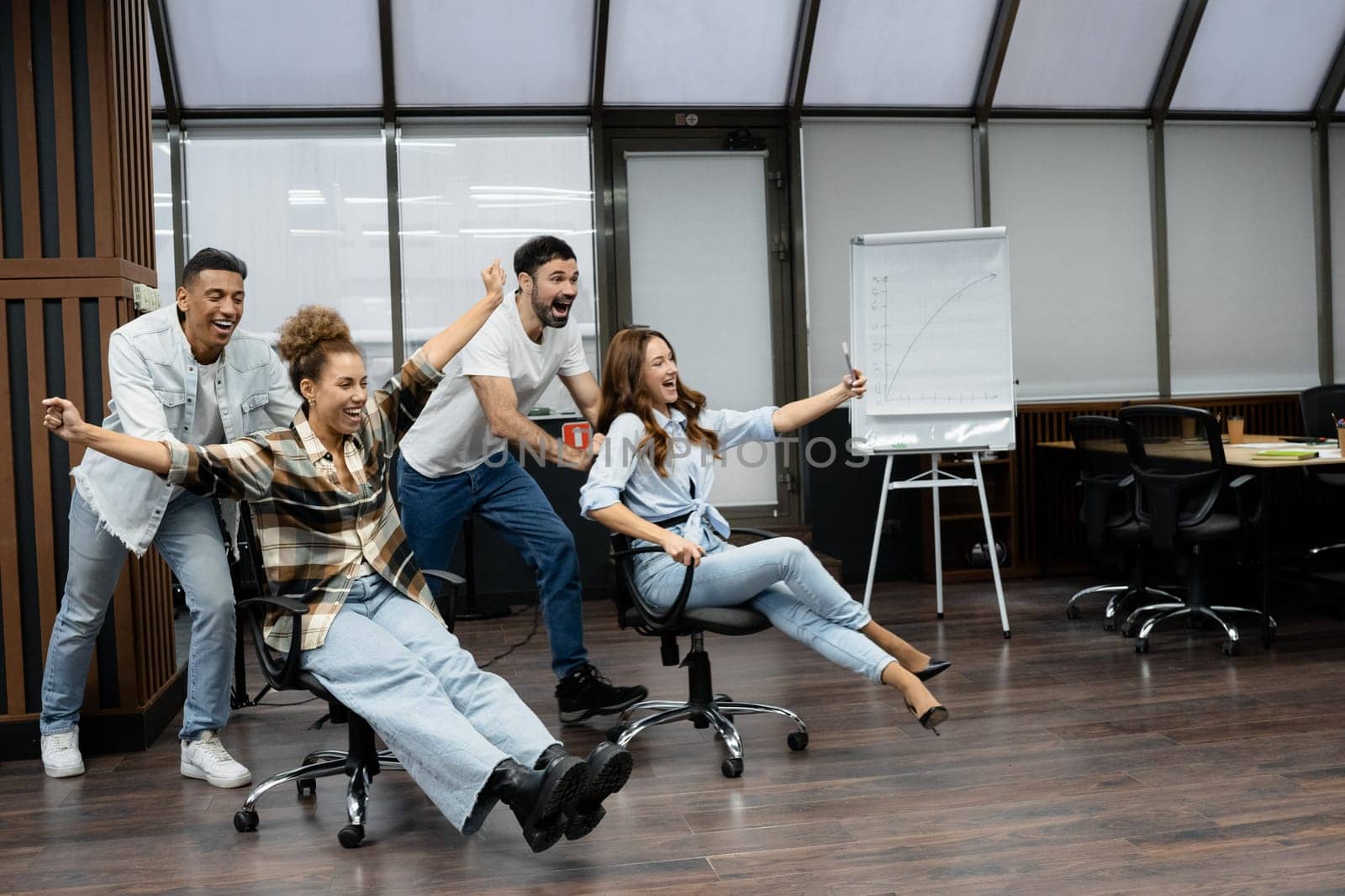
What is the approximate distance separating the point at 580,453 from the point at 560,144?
360cm

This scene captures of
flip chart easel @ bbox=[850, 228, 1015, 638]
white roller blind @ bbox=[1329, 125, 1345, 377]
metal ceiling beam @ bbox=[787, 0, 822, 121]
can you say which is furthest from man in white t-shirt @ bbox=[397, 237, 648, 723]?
white roller blind @ bbox=[1329, 125, 1345, 377]

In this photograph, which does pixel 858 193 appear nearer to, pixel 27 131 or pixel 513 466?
pixel 513 466

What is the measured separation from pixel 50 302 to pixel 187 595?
41.5 inches

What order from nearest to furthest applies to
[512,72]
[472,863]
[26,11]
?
[472,863]
[26,11]
[512,72]

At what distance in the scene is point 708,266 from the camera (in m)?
6.67

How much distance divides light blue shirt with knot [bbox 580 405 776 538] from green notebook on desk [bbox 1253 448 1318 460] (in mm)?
2336

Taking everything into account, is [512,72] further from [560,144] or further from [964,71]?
[964,71]

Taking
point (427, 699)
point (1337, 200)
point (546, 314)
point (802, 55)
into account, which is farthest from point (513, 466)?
point (1337, 200)

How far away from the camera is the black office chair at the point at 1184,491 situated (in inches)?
181

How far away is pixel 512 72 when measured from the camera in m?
6.41

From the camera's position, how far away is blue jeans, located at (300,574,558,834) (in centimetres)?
260

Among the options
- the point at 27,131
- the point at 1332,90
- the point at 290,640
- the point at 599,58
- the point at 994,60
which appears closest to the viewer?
the point at 290,640

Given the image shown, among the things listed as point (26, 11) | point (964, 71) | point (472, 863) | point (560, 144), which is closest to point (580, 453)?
point (472, 863)

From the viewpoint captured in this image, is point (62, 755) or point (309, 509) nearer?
point (309, 509)
